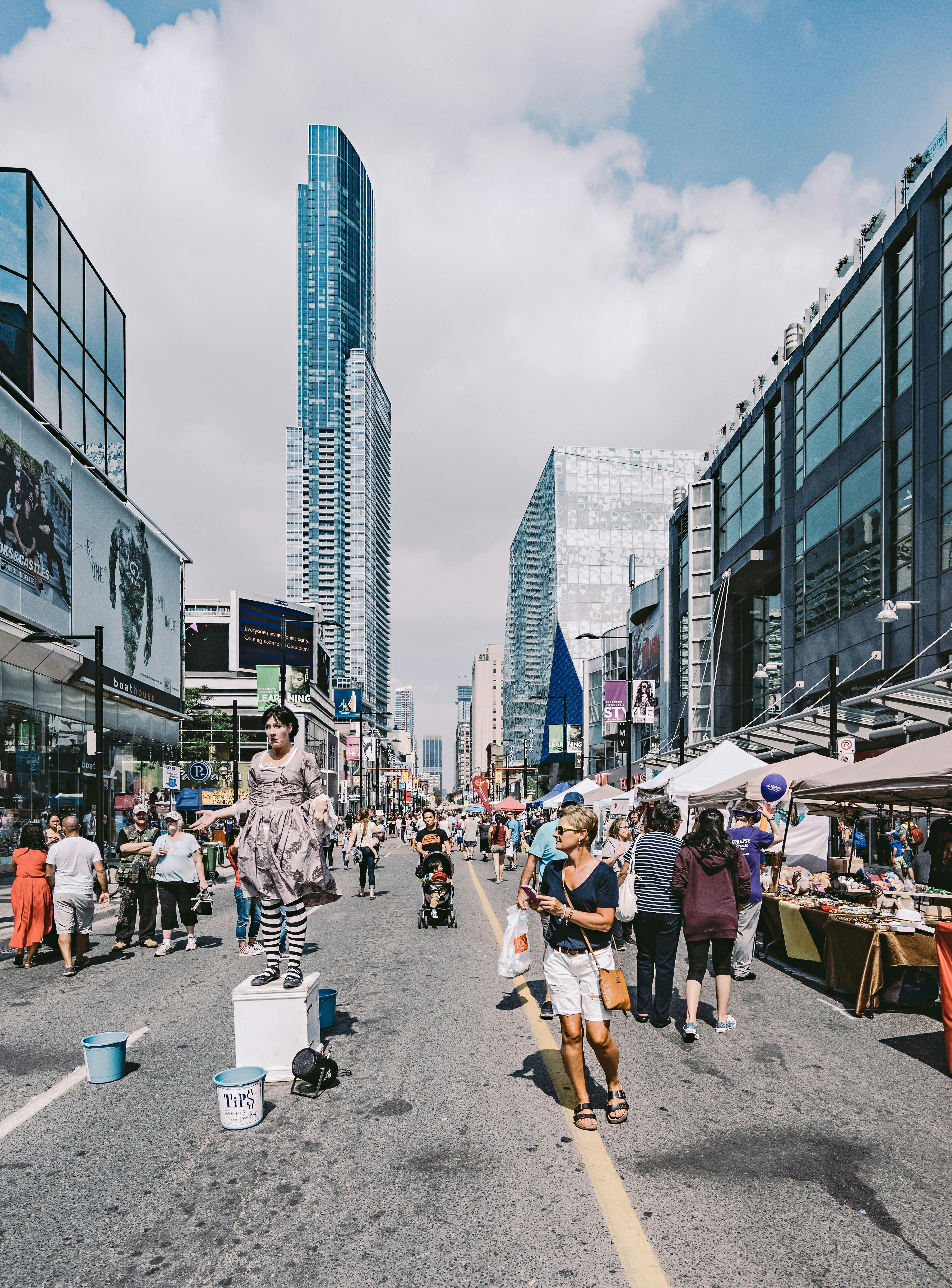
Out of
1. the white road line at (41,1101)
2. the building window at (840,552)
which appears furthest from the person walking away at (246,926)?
the building window at (840,552)

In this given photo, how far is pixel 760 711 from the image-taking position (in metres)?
37.1

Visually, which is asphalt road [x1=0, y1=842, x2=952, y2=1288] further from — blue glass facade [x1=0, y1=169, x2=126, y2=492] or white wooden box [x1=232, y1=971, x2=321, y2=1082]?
blue glass facade [x1=0, y1=169, x2=126, y2=492]

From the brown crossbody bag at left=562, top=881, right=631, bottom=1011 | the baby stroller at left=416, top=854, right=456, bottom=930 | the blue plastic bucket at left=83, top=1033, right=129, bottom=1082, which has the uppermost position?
the brown crossbody bag at left=562, top=881, right=631, bottom=1011

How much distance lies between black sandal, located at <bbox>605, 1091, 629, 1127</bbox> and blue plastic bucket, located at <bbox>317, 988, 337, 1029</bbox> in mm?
2544

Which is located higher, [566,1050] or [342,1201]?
[566,1050]

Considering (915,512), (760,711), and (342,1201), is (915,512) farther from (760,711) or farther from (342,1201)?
(342,1201)

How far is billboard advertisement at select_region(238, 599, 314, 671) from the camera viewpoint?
93688 mm

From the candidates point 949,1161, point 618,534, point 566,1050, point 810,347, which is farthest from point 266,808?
point 618,534

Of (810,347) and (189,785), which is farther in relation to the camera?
(189,785)

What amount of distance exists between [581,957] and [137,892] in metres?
8.99

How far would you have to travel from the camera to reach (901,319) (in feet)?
78.6

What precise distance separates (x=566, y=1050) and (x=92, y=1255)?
2.64m

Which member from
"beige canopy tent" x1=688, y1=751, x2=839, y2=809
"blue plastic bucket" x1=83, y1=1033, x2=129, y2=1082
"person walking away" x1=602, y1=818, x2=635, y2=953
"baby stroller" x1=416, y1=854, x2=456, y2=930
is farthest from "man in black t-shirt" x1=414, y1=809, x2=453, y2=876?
"blue plastic bucket" x1=83, y1=1033, x2=129, y2=1082

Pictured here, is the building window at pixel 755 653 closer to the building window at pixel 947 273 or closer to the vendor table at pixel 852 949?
the building window at pixel 947 273
